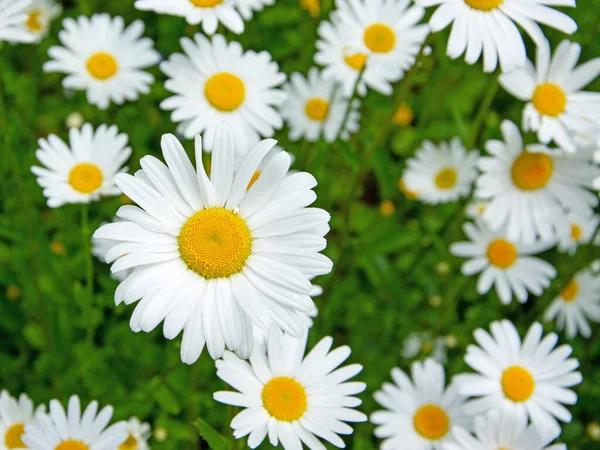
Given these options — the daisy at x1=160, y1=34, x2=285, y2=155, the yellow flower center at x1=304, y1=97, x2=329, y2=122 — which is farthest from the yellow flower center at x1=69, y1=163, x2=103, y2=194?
the yellow flower center at x1=304, y1=97, x2=329, y2=122

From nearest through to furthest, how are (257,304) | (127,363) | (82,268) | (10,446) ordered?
(257,304) → (10,446) → (127,363) → (82,268)

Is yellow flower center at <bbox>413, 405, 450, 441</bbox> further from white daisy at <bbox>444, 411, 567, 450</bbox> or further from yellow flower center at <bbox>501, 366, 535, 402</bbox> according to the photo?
yellow flower center at <bbox>501, 366, 535, 402</bbox>

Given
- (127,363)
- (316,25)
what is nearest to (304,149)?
(316,25)

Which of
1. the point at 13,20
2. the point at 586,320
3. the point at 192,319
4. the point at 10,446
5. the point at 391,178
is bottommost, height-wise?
the point at 10,446

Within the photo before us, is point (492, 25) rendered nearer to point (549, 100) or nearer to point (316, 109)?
point (549, 100)

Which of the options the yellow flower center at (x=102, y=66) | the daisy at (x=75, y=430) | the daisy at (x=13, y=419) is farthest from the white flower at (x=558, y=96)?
the daisy at (x=13, y=419)

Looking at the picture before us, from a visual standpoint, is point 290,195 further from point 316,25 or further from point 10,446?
point 316,25

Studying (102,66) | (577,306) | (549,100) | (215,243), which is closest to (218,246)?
(215,243)
